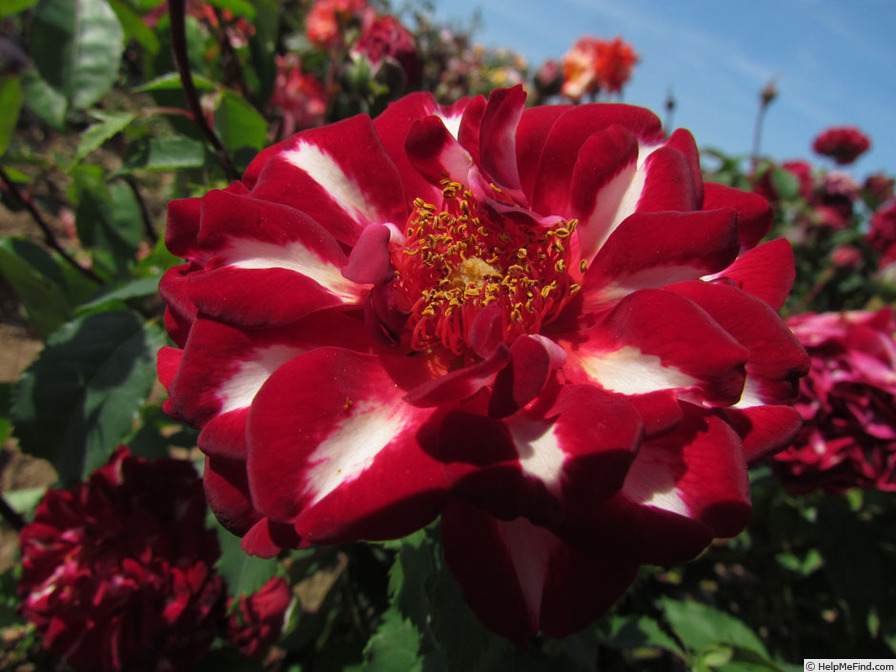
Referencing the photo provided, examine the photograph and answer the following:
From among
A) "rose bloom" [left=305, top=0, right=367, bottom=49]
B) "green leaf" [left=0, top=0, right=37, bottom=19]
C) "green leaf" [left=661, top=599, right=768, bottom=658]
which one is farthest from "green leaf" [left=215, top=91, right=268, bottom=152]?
"green leaf" [left=661, top=599, right=768, bottom=658]

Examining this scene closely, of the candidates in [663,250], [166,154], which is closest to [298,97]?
[166,154]

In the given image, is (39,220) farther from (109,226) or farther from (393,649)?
(393,649)

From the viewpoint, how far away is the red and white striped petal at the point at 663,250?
62 cm

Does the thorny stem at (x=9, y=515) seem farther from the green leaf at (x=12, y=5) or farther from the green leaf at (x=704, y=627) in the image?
the green leaf at (x=704, y=627)

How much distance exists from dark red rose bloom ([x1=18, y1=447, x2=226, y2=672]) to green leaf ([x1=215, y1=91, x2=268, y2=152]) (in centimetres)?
73

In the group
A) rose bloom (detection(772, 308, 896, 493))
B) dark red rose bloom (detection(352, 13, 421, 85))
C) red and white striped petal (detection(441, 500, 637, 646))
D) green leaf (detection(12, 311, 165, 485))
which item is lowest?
rose bloom (detection(772, 308, 896, 493))

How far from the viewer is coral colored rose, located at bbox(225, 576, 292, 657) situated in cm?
125

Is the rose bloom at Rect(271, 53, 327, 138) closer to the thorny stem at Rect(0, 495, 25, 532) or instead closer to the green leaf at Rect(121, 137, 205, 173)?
the green leaf at Rect(121, 137, 205, 173)

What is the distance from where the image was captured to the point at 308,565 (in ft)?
4.15

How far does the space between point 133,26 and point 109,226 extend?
586mm

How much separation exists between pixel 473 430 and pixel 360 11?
2.45m

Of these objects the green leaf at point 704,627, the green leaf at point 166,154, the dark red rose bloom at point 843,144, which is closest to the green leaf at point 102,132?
the green leaf at point 166,154

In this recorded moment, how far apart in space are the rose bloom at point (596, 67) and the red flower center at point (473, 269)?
2.68 m

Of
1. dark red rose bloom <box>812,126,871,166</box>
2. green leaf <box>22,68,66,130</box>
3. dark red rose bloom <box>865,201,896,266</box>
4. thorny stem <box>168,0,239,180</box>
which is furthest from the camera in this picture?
dark red rose bloom <box>812,126,871,166</box>
